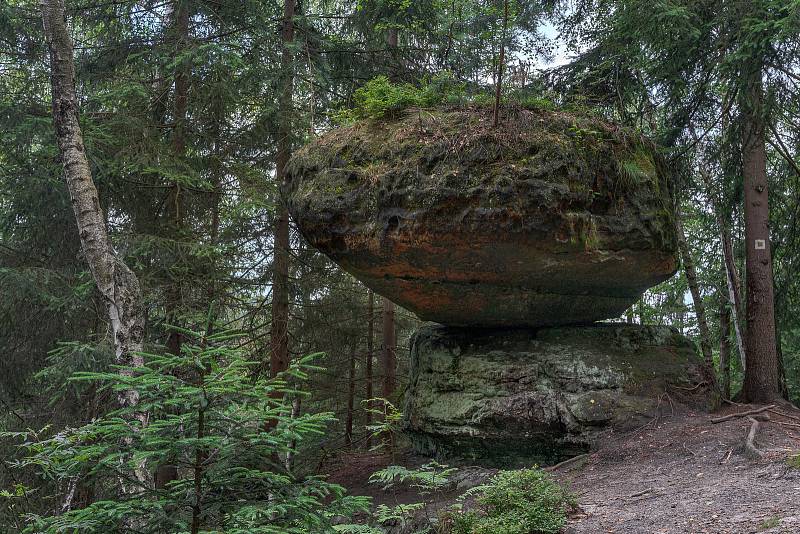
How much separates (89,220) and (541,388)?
5.57 m

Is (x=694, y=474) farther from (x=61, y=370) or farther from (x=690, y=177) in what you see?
(x=61, y=370)

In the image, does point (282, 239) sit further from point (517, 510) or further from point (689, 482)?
point (689, 482)

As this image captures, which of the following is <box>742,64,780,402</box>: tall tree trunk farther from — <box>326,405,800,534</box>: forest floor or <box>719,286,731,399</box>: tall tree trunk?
<box>719,286,731,399</box>: tall tree trunk

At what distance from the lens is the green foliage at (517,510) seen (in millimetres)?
4824

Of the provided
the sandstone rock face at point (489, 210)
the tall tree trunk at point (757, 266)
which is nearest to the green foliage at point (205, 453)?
the sandstone rock face at point (489, 210)

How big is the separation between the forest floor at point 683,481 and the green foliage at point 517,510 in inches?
6.8

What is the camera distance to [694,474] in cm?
589

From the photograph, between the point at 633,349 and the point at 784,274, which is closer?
the point at 633,349

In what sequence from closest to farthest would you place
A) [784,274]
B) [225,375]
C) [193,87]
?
[225,375] < [193,87] < [784,274]

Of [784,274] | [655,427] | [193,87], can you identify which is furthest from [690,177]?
[193,87]

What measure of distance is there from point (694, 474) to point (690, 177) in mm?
6165

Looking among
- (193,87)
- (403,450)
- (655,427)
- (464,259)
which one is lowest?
(403,450)

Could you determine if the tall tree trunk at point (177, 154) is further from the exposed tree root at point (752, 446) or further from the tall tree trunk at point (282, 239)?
the exposed tree root at point (752, 446)

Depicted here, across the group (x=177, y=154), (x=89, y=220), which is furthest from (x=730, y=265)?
(x=89, y=220)
